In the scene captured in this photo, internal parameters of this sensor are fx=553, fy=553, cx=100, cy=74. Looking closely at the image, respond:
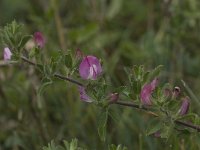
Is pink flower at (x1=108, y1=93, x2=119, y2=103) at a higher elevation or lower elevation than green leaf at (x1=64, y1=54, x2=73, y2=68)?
lower

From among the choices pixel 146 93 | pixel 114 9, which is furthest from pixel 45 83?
pixel 114 9

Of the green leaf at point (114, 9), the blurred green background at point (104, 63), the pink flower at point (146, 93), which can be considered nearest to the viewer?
the pink flower at point (146, 93)

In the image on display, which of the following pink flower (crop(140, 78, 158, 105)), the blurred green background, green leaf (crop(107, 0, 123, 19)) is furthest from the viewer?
green leaf (crop(107, 0, 123, 19))

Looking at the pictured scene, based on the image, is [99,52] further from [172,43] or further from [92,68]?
[92,68]

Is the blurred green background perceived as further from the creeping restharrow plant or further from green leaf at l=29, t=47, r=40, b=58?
green leaf at l=29, t=47, r=40, b=58

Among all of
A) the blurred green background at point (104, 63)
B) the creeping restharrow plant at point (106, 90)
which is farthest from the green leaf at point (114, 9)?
the creeping restharrow plant at point (106, 90)

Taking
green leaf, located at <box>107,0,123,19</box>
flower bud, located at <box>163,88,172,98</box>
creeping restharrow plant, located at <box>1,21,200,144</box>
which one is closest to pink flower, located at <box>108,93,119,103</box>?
creeping restharrow plant, located at <box>1,21,200,144</box>

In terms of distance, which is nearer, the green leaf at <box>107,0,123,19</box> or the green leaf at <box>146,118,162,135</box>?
the green leaf at <box>146,118,162,135</box>

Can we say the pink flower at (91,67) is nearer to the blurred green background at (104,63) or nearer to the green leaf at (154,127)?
the green leaf at (154,127)
